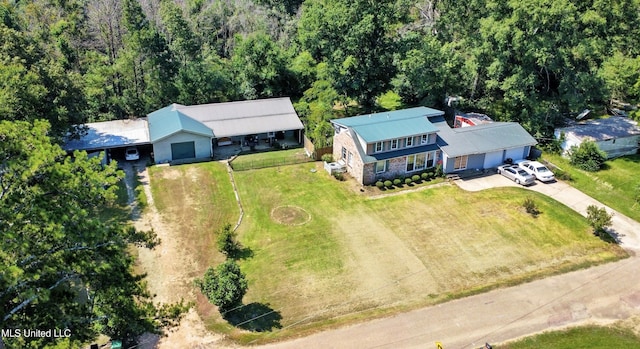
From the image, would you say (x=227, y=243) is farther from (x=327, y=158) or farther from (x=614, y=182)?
(x=614, y=182)

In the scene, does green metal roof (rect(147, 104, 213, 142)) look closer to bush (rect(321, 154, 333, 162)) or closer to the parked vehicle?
bush (rect(321, 154, 333, 162))

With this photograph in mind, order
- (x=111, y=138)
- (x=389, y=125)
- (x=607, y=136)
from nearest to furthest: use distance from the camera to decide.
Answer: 1. (x=389, y=125)
2. (x=111, y=138)
3. (x=607, y=136)

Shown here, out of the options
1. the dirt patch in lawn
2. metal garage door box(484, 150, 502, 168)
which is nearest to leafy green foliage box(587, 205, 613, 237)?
metal garage door box(484, 150, 502, 168)

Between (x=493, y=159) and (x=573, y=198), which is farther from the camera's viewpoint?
(x=493, y=159)

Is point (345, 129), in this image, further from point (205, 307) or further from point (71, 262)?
point (71, 262)

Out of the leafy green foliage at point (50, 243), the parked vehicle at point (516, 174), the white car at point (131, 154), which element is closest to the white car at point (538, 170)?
the parked vehicle at point (516, 174)

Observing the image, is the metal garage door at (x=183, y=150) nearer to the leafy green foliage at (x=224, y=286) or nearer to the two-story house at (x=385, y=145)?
the two-story house at (x=385, y=145)

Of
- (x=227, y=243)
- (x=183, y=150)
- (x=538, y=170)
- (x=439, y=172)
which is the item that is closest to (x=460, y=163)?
(x=439, y=172)
